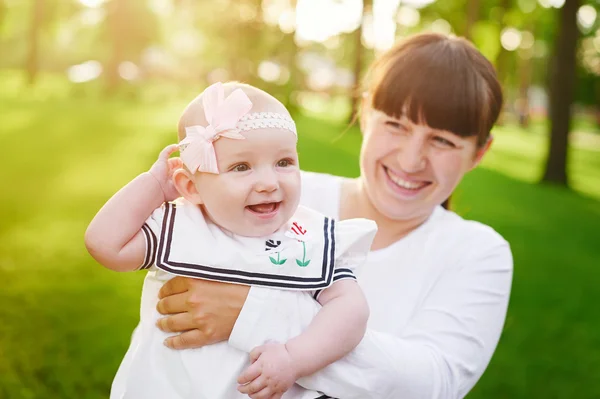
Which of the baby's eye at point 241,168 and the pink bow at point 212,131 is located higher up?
the pink bow at point 212,131

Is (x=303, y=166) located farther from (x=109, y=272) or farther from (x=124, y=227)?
(x=124, y=227)

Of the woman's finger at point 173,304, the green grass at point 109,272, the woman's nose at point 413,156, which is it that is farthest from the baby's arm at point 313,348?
the green grass at point 109,272

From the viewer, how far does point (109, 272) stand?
298 inches

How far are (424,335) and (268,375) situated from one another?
2.59 feet

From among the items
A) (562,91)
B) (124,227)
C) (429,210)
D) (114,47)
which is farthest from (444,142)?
(114,47)

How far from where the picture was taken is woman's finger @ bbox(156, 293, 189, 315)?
2.13 m

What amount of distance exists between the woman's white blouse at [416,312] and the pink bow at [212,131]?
42 cm

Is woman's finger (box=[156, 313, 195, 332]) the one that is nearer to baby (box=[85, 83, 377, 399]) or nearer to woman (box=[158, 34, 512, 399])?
baby (box=[85, 83, 377, 399])

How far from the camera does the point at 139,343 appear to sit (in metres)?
2.22

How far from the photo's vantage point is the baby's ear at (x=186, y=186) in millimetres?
2129

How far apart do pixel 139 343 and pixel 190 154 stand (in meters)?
0.64

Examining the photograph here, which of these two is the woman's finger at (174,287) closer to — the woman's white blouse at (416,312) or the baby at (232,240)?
the baby at (232,240)

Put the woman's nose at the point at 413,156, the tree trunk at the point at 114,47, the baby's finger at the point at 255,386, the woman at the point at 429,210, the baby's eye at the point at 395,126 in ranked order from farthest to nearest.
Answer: the tree trunk at the point at 114,47, the baby's eye at the point at 395,126, the woman's nose at the point at 413,156, the woman at the point at 429,210, the baby's finger at the point at 255,386

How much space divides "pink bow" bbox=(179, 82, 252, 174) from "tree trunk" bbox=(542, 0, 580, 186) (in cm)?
1521
